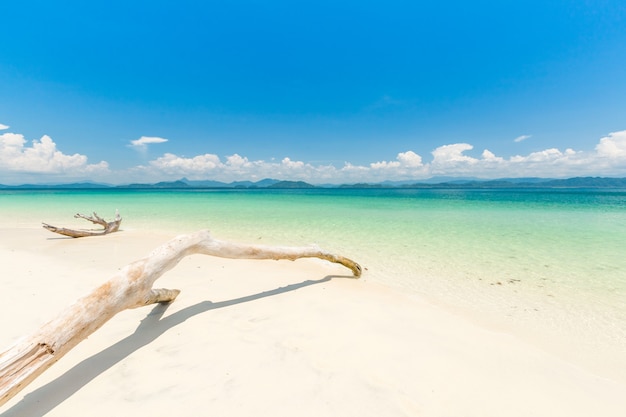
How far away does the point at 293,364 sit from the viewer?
3109 millimetres

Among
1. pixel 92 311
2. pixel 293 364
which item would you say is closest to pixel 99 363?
pixel 92 311

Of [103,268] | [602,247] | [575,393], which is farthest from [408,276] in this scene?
[602,247]

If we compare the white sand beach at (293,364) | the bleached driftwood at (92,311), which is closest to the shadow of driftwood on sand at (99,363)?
the white sand beach at (293,364)

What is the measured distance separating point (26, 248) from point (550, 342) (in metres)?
14.9

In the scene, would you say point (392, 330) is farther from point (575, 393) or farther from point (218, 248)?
point (218, 248)

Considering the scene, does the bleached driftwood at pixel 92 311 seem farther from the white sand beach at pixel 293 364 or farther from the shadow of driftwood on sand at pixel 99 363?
the white sand beach at pixel 293 364

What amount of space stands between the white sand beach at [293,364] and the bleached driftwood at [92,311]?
0.50 meters

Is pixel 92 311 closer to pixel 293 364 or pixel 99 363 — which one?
pixel 99 363

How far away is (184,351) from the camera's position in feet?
10.8

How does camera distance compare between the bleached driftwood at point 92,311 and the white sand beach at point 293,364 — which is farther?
the white sand beach at point 293,364

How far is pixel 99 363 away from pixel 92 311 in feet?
2.55

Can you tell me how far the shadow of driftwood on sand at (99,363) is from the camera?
2.37m

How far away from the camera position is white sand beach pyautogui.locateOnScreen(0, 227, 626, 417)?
98.8 inches

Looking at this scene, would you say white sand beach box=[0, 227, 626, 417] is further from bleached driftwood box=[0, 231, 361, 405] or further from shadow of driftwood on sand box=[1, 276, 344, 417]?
bleached driftwood box=[0, 231, 361, 405]
